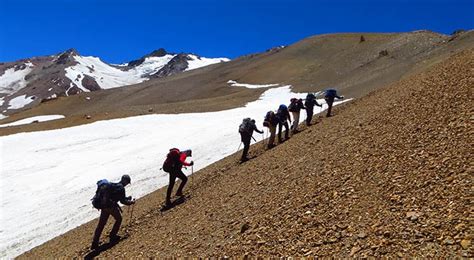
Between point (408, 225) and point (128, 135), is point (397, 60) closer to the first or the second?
point (128, 135)

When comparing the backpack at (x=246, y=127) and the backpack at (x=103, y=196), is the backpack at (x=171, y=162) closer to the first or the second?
the backpack at (x=103, y=196)

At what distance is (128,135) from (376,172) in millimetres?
32983

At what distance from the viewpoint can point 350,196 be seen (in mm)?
11250

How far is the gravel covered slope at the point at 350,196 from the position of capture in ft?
29.2

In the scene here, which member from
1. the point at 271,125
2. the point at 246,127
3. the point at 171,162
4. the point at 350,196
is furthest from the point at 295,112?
Result: the point at 350,196

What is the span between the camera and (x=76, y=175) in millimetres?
31594

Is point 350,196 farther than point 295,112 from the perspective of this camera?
No

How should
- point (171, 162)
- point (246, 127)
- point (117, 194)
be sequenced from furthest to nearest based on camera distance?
point (246, 127) < point (171, 162) < point (117, 194)

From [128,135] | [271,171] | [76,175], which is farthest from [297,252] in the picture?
[128,135]

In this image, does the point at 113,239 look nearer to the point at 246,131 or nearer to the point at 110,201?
the point at 110,201

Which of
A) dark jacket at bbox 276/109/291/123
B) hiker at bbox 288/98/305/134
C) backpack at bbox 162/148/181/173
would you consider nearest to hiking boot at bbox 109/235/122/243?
backpack at bbox 162/148/181/173


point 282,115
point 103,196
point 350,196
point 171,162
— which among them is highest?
point 282,115

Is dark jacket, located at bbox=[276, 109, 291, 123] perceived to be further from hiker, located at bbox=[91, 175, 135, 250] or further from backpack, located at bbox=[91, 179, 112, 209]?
backpack, located at bbox=[91, 179, 112, 209]

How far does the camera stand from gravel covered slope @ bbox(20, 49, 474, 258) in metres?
8.90
